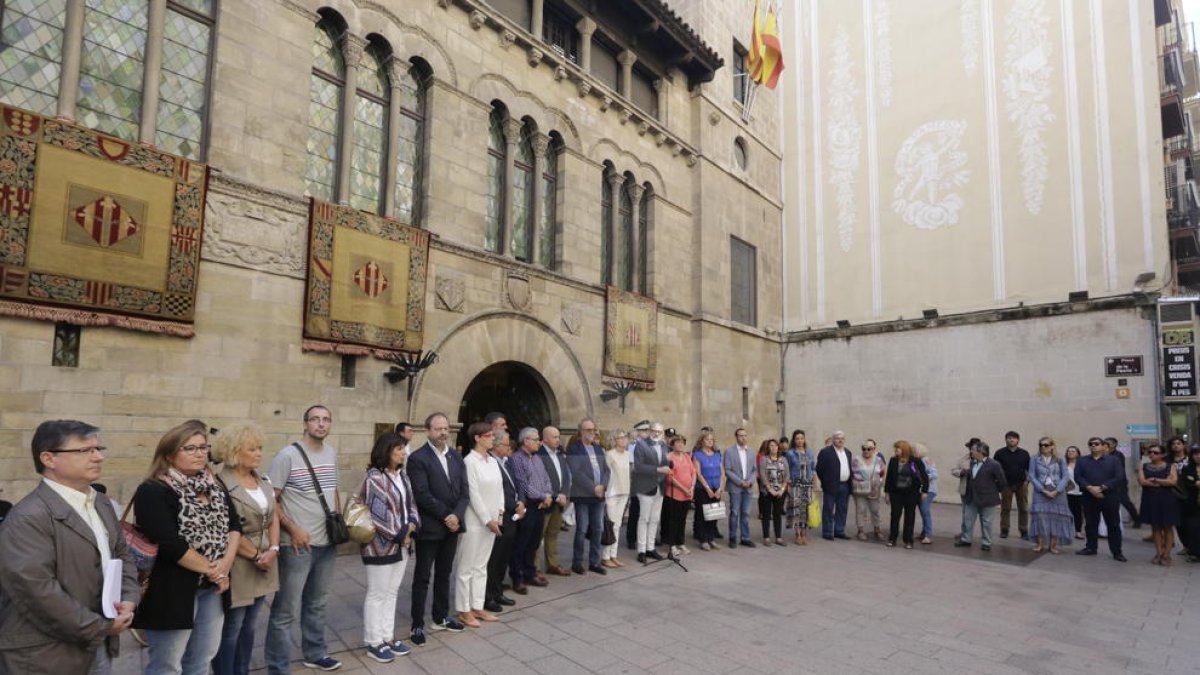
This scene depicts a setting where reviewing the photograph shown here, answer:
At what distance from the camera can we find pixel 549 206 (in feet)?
40.2

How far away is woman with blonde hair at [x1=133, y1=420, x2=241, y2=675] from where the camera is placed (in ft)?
10.4

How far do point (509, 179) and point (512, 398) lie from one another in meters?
3.96

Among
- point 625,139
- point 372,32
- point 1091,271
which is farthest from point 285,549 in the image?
point 1091,271

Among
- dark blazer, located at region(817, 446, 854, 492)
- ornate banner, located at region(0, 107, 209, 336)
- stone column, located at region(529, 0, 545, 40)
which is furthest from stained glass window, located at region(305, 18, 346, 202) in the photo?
dark blazer, located at region(817, 446, 854, 492)

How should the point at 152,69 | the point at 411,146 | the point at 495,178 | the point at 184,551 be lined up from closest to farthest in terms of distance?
the point at 184,551 → the point at 152,69 → the point at 411,146 → the point at 495,178

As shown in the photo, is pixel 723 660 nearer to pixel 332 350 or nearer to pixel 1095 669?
pixel 1095 669

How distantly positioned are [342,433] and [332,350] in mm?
1088

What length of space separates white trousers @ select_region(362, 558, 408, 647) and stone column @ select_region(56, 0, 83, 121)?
571 cm

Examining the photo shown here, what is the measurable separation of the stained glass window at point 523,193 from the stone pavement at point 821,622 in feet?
19.5

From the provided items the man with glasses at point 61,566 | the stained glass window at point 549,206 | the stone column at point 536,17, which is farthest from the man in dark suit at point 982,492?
the man with glasses at point 61,566

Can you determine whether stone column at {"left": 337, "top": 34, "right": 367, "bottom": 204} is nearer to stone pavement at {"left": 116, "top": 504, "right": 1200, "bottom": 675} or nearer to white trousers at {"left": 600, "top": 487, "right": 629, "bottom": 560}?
stone pavement at {"left": 116, "top": 504, "right": 1200, "bottom": 675}

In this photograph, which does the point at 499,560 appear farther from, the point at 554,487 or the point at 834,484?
the point at 834,484

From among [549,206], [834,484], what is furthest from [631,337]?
[834,484]

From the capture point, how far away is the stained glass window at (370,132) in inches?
366
